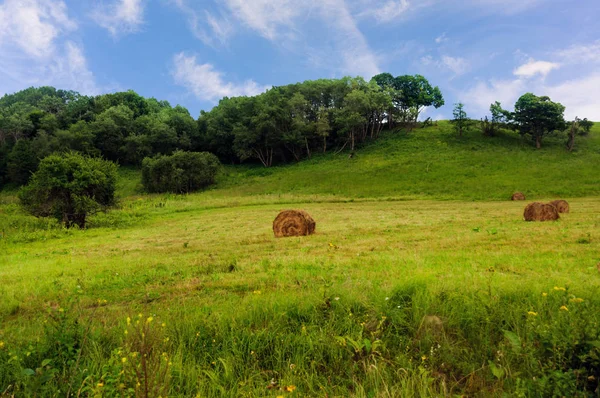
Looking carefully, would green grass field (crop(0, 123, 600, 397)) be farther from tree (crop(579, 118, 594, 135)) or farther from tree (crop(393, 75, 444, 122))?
tree (crop(393, 75, 444, 122))

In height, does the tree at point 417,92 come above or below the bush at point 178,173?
above

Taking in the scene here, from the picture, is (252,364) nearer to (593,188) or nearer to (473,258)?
(473,258)

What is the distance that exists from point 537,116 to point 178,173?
2617 inches

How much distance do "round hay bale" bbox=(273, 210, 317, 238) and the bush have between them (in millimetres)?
45367

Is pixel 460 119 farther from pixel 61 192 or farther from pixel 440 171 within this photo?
pixel 61 192

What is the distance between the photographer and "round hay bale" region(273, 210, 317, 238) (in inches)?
629

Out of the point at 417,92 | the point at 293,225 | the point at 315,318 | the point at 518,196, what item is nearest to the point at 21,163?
the point at 293,225

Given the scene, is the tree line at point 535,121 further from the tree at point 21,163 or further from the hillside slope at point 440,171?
the tree at point 21,163

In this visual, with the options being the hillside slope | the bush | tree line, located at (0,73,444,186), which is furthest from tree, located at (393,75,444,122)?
the bush

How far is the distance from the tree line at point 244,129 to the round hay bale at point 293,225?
181 ft

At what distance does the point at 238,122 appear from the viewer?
76.2 meters

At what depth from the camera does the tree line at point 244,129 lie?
235ft

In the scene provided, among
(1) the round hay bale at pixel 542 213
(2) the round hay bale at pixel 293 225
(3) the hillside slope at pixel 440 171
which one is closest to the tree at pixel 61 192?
(2) the round hay bale at pixel 293 225

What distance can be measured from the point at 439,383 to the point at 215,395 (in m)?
2.50
